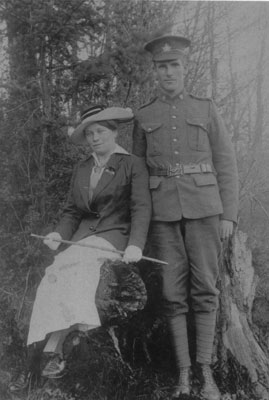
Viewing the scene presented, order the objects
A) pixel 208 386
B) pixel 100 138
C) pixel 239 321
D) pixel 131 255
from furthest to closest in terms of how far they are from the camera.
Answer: pixel 239 321
pixel 100 138
pixel 208 386
pixel 131 255

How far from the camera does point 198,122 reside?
3.57 m

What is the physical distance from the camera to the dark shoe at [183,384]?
3370 mm

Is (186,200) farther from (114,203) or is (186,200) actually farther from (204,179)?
(114,203)

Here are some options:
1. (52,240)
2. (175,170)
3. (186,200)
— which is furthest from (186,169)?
(52,240)

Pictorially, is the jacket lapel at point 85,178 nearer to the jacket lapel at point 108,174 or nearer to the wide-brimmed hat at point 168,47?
the jacket lapel at point 108,174

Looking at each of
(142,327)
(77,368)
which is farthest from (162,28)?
(77,368)

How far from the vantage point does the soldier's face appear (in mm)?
3502

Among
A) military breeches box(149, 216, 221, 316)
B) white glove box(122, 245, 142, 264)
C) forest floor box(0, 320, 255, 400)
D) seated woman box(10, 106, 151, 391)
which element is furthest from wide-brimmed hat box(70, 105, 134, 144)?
forest floor box(0, 320, 255, 400)

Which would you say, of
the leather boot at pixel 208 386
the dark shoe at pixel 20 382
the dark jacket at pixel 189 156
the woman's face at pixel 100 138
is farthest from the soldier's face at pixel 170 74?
the dark shoe at pixel 20 382

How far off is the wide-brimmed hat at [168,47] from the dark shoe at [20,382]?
266 centimetres

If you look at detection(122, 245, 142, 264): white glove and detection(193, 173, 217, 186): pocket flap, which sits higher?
detection(193, 173, 217, 186): pocket flap

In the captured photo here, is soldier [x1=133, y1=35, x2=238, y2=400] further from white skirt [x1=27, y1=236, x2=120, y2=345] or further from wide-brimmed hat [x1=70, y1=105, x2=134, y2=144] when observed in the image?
white skirt [x1=27, y1=236, x2=120, y2=345]

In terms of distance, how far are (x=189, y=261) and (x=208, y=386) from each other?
916mm

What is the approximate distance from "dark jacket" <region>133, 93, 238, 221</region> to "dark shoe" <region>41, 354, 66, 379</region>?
1.23 meters
